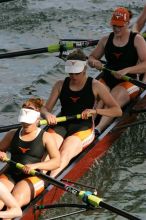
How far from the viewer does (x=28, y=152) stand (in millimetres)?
8758

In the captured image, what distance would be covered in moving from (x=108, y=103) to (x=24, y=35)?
28.0ft

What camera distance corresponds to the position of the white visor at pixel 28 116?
27.5 feet

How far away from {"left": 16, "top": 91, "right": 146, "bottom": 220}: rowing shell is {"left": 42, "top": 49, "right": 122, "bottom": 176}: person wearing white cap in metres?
0.11

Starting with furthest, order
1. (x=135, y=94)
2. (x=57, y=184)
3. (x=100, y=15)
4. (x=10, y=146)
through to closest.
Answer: (x=100, y=15)
(x=135, y=94)
(x=10, y=146)
(x=57, y=184)

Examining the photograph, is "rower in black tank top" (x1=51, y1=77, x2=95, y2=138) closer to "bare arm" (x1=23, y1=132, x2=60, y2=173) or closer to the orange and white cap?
"bare arm" (x1=23, y1=132, x2=60, y2=173)

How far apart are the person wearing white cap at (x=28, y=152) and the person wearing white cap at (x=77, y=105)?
2.25 ft

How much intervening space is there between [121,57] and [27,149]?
2.82 m

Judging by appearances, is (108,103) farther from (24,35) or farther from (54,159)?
(24,35)

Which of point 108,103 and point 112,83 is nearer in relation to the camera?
point 108,103

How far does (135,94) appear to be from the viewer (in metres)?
11.0

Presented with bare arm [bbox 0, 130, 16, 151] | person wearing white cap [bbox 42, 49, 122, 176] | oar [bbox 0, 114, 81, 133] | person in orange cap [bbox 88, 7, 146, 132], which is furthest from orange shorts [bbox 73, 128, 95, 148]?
bare arm [bbox 0, 130, 16, 151]

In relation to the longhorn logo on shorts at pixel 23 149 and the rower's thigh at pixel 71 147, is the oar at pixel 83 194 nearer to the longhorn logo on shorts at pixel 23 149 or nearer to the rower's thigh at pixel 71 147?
the longhorn logo on shorts at pixel 23 149

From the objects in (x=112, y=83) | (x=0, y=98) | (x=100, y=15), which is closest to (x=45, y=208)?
(x=112, y=83)

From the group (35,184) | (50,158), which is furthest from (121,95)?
(35,184)
